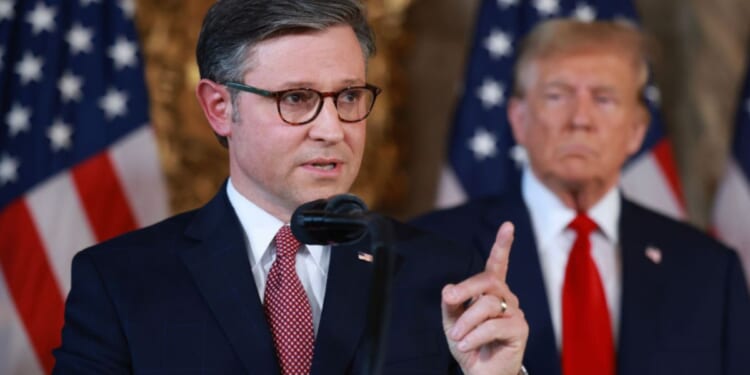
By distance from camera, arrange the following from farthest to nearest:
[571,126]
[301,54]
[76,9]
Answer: [76,9], [571,126], [301,54]

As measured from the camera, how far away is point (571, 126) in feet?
10.8

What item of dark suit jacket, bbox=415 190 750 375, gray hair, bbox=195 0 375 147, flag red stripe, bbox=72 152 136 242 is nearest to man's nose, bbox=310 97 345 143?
gray hair, bbox=195 0 375 147

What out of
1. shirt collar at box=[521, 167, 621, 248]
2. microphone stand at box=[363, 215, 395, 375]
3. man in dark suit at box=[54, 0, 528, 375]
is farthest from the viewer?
shirt collar at box=[521, 167, 621, 248]

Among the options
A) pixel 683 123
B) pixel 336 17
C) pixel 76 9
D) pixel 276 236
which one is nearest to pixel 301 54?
pixel 336 17

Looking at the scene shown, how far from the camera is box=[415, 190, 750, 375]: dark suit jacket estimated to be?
296 cm

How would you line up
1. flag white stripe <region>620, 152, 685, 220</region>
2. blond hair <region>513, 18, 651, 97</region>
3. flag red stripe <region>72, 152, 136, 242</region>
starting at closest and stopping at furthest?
blond hair <region>513, 18, 651, 97</region> → flag red stripe <region>72, 152, 136, 242</region> → flag white stripe <region>620, 152, 685, 220</region>

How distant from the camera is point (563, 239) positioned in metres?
3.22

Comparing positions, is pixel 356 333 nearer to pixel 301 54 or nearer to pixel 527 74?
pixel 301 54

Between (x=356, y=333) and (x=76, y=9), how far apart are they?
2308mm

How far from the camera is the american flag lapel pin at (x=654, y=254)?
10.3ft

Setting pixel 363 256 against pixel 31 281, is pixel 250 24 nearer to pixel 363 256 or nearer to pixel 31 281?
pixel 363 256

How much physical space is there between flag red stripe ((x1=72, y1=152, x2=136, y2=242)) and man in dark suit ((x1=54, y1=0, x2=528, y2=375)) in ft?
5.52

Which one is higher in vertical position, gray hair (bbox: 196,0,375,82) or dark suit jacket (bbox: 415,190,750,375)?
gray hair (bbox: 196,0,375,82)

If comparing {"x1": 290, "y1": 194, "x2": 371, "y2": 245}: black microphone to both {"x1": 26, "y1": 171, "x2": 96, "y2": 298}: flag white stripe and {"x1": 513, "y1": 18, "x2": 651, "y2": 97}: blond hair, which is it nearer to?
{"x1": 513, "y1": 18, "x2": 651, "y2": 97}: blond hair
